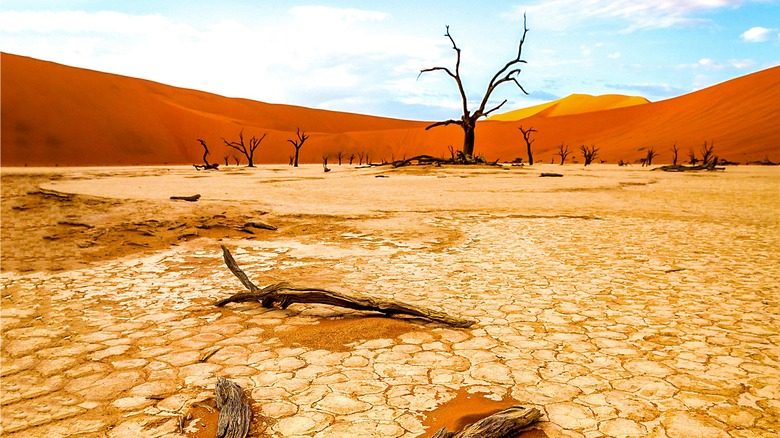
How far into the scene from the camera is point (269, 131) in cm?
6706

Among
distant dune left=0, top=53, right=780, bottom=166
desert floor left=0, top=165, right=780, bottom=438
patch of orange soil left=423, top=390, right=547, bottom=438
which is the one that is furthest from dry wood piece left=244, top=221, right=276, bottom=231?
distant dune left=0, top=53, right=780, bottom=166

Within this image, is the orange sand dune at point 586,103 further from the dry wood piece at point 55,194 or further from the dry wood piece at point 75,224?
the dry wood piece at point 75,224

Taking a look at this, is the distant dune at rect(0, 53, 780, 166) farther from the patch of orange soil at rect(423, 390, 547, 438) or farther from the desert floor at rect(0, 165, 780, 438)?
the patch of orange soil at rect(423, 390, 547, 438)

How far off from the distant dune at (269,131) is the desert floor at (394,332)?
38.4 m

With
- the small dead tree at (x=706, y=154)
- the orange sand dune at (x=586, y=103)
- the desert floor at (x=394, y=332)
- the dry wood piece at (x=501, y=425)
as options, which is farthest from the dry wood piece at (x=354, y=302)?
the orange sand dune at (x=586, y=103)

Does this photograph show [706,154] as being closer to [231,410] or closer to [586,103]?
[231,410]

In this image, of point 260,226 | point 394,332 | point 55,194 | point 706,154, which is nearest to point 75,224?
point 260,226

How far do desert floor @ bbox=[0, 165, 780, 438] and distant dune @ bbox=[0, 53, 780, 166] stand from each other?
38.4m

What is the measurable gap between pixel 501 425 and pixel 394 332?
140 cm

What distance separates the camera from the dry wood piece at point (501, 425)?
5.90 feet

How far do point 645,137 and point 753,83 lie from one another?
11.5 meters

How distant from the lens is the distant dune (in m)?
40.8

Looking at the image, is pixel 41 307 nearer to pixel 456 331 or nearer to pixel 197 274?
pixel 197 274

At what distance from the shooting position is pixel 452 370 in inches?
102
